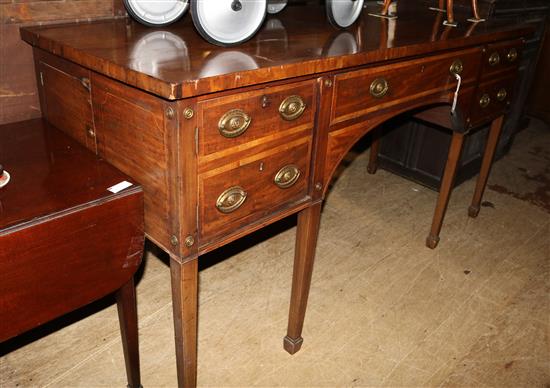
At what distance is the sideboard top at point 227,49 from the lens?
1030 mm

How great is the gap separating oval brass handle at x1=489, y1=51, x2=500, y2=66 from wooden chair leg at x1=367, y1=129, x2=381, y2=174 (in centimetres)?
107

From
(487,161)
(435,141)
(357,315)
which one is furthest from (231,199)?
(435,141)

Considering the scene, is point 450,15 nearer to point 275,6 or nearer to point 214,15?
point 275,6

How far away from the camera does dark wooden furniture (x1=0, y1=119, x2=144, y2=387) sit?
0.98m

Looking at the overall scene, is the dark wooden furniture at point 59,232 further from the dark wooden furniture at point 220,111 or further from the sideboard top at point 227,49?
the sideboard top at point 227,49

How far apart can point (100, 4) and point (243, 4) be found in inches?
22.5

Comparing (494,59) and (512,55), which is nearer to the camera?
(494,59)

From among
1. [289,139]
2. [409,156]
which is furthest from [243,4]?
[409,156]

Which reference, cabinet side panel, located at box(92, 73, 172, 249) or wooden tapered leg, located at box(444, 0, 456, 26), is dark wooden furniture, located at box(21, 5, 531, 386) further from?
wooden tapered leg, located at box(444, 0, 456, 26)

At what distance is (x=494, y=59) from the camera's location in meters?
2.05

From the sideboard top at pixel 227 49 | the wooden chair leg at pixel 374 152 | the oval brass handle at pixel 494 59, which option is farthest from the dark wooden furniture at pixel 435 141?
the sideboard top at pixel 227 49

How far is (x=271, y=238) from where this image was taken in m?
2.40

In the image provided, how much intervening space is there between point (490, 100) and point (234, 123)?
1510 millimetres

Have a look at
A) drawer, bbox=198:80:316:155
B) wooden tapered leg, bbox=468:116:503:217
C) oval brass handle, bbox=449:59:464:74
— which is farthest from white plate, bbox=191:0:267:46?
wooden tapered leg, bbox=468:116:503:217
